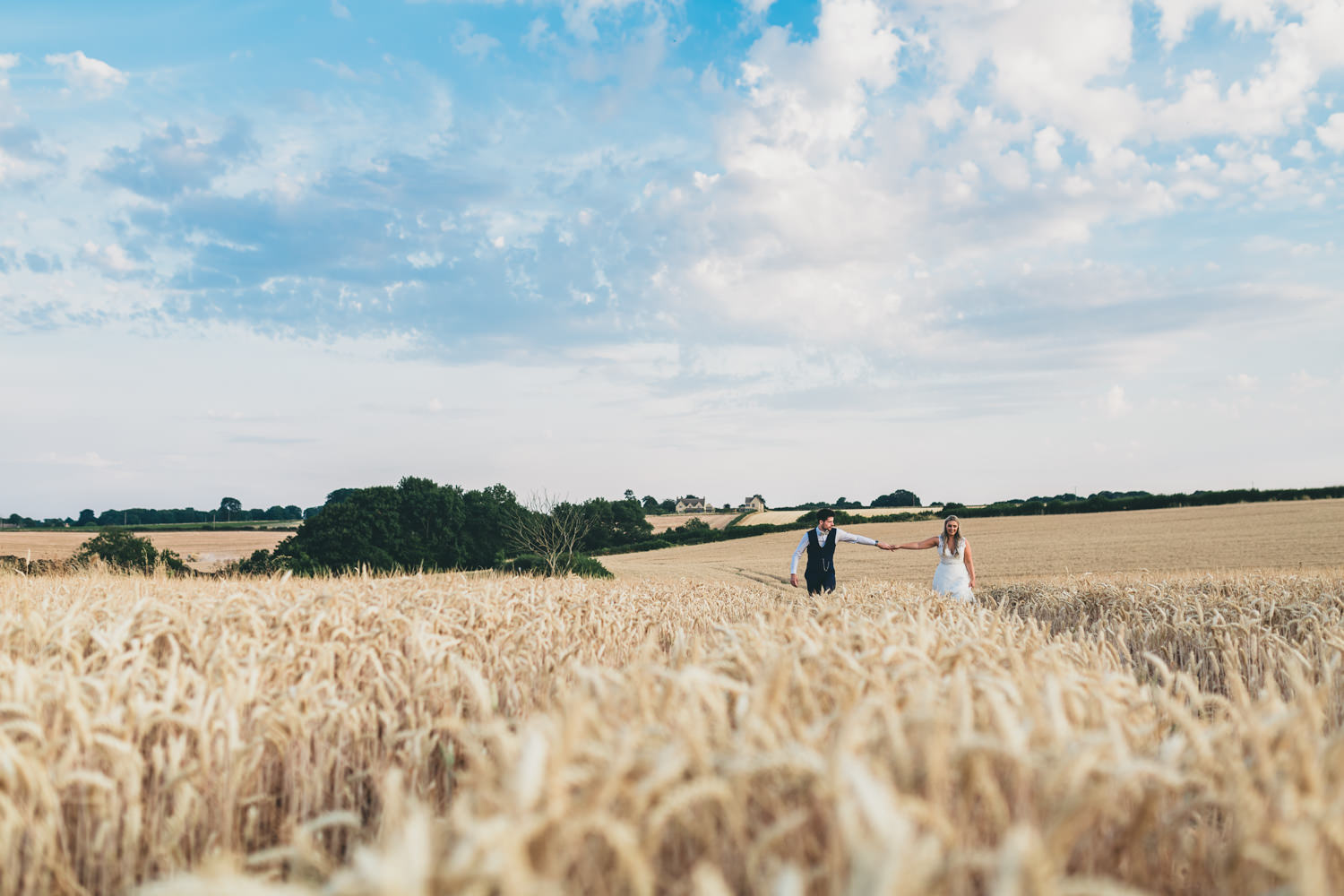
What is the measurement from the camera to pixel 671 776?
1586mm

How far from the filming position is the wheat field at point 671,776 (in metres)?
1.48

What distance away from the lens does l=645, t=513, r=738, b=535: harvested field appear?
89.5 m

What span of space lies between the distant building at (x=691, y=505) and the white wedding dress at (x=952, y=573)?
106 metres

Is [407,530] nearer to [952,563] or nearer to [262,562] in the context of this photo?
[262,562]

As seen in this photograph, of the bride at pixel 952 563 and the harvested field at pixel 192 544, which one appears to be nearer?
the bride at pixel 952 563

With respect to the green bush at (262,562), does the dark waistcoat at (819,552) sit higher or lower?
higher

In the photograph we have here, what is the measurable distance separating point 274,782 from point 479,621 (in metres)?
2.53

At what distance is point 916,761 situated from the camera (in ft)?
6.22

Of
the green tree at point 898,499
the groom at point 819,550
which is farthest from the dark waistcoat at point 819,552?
the green tree at point 898,499

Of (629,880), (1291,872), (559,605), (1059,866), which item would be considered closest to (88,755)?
(629,880)

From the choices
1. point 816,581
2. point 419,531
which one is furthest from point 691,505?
point 816,581

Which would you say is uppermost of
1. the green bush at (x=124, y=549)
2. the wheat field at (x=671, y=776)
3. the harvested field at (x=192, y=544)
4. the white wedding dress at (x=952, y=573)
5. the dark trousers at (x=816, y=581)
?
the wheat field at (x=671, y=776)

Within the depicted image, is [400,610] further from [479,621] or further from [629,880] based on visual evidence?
[629,880]

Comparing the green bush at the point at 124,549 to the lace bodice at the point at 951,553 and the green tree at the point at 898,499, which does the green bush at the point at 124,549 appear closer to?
the lace bodice at the point at 951,553
